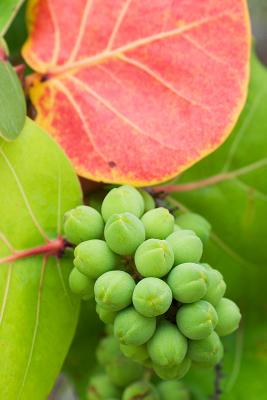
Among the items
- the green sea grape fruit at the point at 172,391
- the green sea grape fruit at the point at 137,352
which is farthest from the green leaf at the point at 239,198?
the green sea grape fruit at the point at 137,352

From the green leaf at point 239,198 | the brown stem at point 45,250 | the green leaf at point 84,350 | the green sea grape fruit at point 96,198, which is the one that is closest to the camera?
the brown stem at point 45,250

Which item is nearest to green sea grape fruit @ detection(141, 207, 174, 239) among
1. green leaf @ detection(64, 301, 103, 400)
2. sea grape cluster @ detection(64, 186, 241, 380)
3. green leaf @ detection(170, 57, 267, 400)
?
sea grape cluster @ detection(64, 186, 241, 380)

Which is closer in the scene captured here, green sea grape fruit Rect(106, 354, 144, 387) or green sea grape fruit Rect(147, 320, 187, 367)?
green sea grape fruit Rect(147, 320, 187, 367)

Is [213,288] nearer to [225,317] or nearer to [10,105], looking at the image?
[225,317]

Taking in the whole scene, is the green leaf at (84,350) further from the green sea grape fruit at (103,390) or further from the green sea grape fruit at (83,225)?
the green sea grape fruit at (83,225)

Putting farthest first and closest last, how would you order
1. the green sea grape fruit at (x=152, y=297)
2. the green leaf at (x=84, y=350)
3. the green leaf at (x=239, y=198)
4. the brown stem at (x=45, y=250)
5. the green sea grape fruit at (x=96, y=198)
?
the green leaf at (x=84, y=350)
the green leaf at (x=239, y=198)
the green sea grape fruit at (x=96, y=198)
the brown stem at (x=45, y=250)
the green sea grape fruit at (x=152, y=297)

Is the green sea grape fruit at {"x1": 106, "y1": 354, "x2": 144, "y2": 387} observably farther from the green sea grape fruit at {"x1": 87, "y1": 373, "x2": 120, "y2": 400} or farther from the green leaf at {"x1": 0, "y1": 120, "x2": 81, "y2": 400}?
the green leaf at {"x1": 0, "y1": 120, "x2": 81, "y2": 400}

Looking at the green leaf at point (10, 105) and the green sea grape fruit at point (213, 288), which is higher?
the green leaf at point (10, 105)

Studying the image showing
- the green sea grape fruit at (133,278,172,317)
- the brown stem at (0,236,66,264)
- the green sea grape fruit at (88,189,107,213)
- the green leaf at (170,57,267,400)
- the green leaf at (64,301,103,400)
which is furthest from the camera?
the green leaf at (64,301,103,400)

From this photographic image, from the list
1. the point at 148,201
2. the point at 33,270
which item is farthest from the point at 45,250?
the point at 148,201
